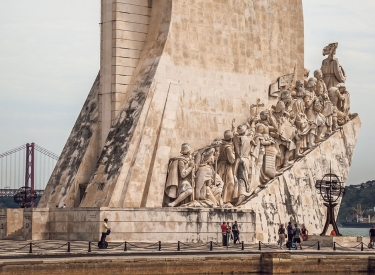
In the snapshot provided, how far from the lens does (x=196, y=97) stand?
2736 cm

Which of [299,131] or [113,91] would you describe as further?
[299,131]

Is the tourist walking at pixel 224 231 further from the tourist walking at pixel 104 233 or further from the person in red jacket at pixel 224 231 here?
the tourist walking at pixel 104 233

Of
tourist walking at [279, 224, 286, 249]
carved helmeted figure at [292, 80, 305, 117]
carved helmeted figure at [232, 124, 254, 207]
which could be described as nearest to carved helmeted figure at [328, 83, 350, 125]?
carved helmeted figure at [292, 80, 305, 117]

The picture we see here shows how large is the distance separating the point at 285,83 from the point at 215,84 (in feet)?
9.57

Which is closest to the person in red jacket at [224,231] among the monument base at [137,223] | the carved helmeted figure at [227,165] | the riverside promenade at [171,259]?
the riverside promenade at [171,259]

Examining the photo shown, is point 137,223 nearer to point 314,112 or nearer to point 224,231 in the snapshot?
point 224,231

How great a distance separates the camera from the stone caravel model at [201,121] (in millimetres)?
26016

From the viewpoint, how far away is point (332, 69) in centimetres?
3133

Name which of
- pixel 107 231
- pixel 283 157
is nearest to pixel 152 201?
pixel 107 231

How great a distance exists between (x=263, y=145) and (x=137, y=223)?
5.06 meters

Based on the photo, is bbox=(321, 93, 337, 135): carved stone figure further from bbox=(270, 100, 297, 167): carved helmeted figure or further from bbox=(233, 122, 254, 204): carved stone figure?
bbox=(233, 122, 254, 204): carved stone figure

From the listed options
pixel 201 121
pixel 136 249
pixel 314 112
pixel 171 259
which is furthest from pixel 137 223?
pixel 314 112

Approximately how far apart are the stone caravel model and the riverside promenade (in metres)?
2.46

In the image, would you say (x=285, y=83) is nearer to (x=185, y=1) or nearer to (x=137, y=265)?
(x=185, y=1)
